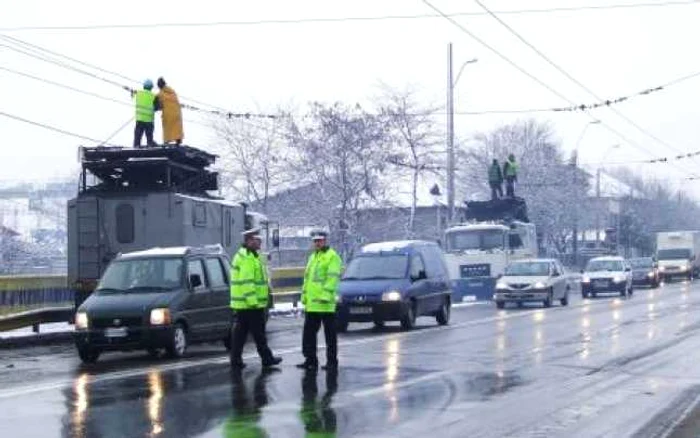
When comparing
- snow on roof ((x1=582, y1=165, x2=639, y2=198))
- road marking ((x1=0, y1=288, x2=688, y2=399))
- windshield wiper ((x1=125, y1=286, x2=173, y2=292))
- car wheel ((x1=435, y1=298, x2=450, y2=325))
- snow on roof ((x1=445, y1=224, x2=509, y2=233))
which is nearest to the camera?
road marking ((x1=0, y1=288, x2=688, y2=399))

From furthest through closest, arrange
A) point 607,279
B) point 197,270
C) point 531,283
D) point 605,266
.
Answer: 1. point 605,266
2. point 607,279
3. point 531,283
4. point 197,270

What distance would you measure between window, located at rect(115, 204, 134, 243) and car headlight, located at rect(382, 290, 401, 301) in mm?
5152

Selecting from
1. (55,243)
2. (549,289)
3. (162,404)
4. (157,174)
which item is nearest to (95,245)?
(157,174)

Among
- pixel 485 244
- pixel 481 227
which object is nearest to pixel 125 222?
pixel 481 227

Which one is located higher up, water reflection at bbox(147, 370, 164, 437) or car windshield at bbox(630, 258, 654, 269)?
car windshield at bbox(630, 258, 654, 269)

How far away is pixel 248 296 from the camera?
596 inches

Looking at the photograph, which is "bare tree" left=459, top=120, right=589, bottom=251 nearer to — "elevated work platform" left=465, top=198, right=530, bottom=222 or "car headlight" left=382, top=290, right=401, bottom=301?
"elevated work platform" left=465, top=198, right=530, bottom=222

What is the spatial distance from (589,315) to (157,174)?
12379mm

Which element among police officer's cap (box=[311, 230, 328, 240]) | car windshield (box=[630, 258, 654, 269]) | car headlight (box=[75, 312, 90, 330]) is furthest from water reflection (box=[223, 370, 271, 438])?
car windshield (box=[630, 258, 654, 269])

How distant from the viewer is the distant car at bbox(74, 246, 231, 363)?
55.7ft

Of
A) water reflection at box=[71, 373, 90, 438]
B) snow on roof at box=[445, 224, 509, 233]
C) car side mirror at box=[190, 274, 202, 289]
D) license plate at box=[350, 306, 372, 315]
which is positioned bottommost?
water reflection at box=[71, 373, 90, 438]

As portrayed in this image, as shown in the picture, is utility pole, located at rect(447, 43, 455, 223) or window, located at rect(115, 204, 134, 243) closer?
window, located at rect(115, 204, 134, 243)

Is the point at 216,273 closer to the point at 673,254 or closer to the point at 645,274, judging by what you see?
the point at 645,274

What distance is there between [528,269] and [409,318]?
1428 centimetres
